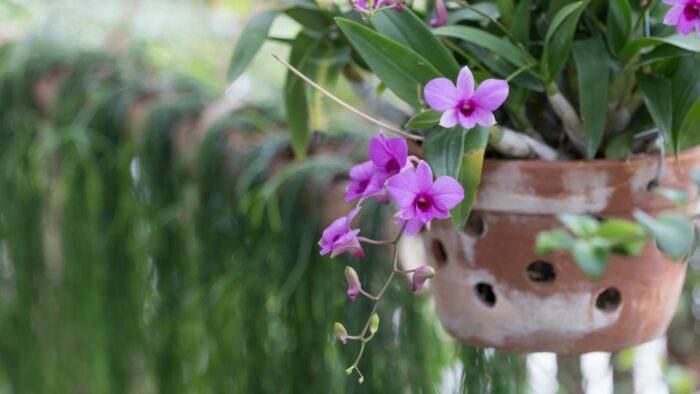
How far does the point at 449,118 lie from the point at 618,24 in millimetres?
174

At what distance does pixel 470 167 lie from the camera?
21.3 inches

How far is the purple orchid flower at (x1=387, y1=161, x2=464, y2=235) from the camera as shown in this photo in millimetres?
466

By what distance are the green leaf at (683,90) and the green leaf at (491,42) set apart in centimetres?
9

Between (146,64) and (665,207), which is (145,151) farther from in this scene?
(665,207)

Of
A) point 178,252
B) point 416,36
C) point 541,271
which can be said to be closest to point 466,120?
point 416,36

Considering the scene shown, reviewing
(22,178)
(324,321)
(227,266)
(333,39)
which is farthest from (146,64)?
(333,39)

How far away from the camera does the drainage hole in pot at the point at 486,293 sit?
681mm

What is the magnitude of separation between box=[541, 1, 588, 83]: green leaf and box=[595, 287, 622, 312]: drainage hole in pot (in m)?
0.18

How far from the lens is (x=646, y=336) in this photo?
2.22ft

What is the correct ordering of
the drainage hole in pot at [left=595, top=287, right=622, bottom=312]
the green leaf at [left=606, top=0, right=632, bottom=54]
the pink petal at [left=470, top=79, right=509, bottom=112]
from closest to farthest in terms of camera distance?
the pink petal at [left=470, top=79, right=509, bottom=112] → the green leaf at [left=606, top=0, right=632, bottom=54] → the drainage hole in pot at [left=595, top=287, right=622, bottom=312]

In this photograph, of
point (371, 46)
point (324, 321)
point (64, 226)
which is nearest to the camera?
point (371, 46)

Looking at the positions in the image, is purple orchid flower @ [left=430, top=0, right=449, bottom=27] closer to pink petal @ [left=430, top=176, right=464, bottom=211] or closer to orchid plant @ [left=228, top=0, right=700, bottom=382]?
orchid plant @ [left=228, top=0, right=700, bottom=382]

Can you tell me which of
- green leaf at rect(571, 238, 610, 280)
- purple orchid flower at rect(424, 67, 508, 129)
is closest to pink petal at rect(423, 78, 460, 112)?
purple orchid flower at rect(424, 67, 508, 129)

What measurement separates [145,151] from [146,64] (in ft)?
1.11
